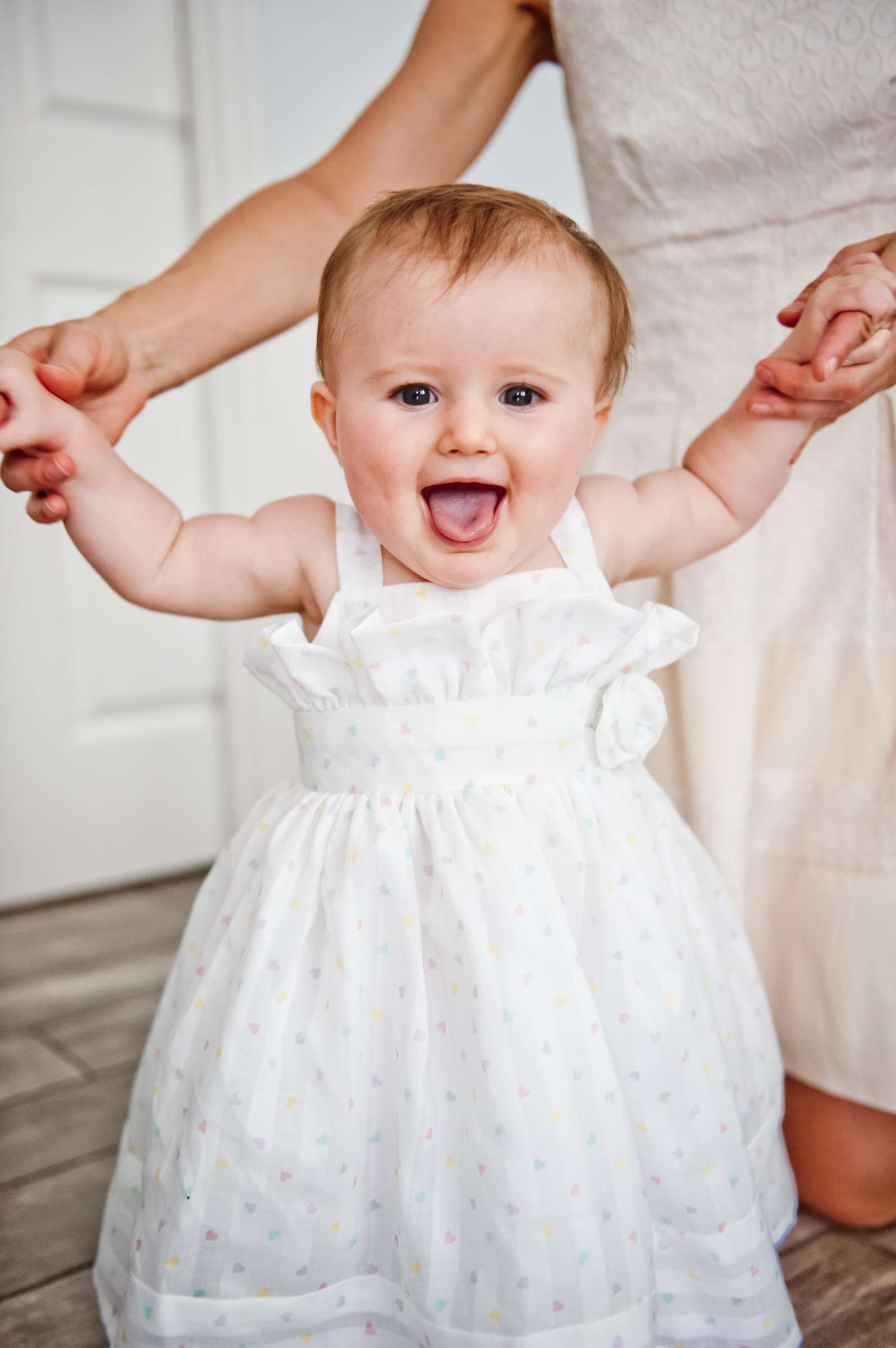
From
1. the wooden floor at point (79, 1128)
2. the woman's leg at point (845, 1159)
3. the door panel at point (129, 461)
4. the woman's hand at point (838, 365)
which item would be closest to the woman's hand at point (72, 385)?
the woman's hand at point (838, 365)

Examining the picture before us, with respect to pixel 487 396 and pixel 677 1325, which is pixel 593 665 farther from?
pixel 677 1325

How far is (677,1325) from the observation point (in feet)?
2.46

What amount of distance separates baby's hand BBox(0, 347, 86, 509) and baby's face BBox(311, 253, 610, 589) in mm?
178

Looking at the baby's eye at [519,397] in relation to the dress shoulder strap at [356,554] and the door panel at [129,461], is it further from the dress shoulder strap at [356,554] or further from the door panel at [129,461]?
the door panel at [129,461]

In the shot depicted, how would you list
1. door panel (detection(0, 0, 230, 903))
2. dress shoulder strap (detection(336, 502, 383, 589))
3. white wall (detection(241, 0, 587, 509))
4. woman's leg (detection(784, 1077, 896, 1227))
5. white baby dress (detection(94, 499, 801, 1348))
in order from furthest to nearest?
1. white wall (detection(241, 0, 587, 509))
2. door panel (detection(0, 0, 230, 903))
3. woman's leg (detection(784, 1077, 896, 1227))
4. dress shoulder strap (detection(336, 502, 383, 589))
5. white baby dress (detection(94, 499, 801, 1348))

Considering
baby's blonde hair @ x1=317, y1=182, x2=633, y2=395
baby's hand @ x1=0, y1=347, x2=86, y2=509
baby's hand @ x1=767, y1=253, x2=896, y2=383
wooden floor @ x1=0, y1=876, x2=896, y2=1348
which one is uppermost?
baby's blonde hair @ x1=317, y1=182, x2=633, y2=395

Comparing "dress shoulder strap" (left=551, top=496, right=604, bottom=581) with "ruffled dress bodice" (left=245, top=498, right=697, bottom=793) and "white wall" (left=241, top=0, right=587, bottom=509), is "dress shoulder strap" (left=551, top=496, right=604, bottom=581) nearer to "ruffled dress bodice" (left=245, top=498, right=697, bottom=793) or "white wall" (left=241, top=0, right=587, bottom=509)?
"ruffled dress bodice" (left=245, top=498, right=697, bottom=793)

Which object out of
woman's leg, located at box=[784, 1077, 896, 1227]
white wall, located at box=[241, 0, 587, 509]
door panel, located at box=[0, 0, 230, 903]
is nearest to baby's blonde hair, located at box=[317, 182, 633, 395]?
woman's leg, located at box=[784, 1077, 896, 1227]

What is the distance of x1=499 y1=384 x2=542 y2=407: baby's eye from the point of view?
0.75 m

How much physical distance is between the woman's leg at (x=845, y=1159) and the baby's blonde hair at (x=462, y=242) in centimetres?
64

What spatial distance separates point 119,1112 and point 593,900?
0.69 metres

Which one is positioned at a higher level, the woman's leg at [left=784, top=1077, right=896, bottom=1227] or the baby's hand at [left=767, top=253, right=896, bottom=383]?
the baby's hand at [left=767, top=253, right=896, bottom=383]

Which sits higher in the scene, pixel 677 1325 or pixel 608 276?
pixel 608 276

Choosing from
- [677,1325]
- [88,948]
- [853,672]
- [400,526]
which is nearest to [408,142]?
[400,526]
